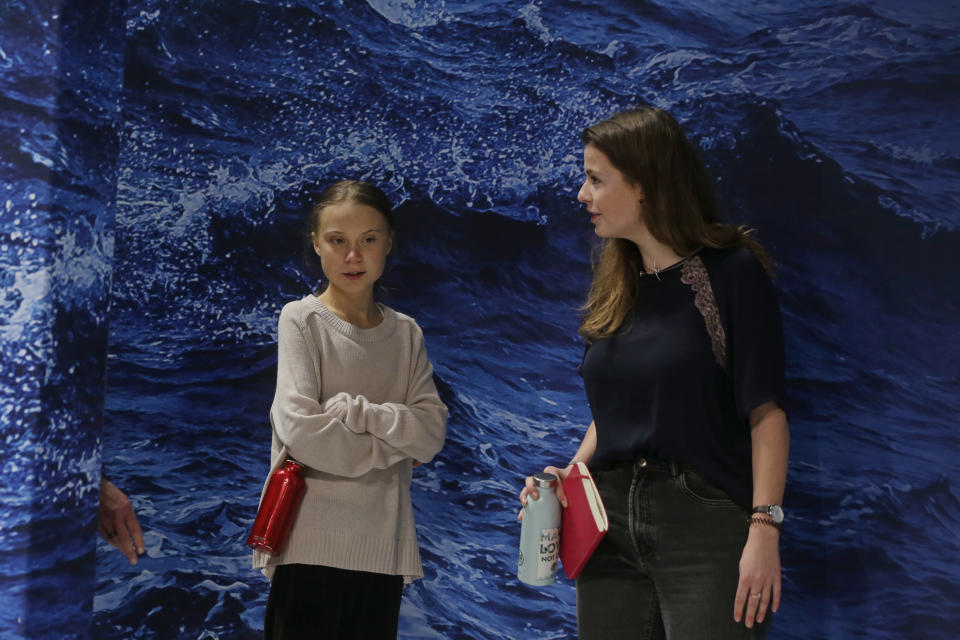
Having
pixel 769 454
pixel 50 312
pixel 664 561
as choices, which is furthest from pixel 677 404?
pixel 50 312

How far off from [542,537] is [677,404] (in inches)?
17.0

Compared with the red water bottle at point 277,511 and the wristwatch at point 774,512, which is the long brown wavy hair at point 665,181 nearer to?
the wristwatch at point 774,512

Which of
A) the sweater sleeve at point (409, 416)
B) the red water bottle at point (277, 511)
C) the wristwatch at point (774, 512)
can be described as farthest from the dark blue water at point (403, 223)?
the wristwatch at point (774, 512)

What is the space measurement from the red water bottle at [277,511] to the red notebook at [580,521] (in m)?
0.67

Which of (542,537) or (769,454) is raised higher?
(769,454)

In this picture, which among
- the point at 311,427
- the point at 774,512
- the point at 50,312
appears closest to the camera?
the point at 774,512

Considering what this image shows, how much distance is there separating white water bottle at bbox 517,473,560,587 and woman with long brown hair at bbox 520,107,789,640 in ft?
0.10

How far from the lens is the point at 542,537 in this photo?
180 cm

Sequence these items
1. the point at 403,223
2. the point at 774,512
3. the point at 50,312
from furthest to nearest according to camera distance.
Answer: the point at 403,223 < the point at 50,312 < the point at 774,512

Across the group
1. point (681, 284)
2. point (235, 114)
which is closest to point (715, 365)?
point (681, 284)

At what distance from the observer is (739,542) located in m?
1.59

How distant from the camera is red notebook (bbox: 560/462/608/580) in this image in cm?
168

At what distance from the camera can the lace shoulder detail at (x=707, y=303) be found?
64.3 inches

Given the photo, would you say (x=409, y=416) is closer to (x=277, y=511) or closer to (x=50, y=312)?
(x=277, y=511)
